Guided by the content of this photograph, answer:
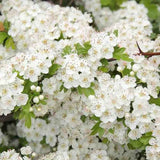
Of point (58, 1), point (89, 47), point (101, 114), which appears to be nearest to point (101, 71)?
point (89, 47)

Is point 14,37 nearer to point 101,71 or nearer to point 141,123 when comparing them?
point 101,71

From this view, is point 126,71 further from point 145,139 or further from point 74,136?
point 74,136

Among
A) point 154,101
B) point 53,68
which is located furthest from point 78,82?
point 154,101

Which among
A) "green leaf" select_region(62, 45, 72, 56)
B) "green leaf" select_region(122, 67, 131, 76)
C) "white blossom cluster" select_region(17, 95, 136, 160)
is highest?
"green leaf" select_region(62, 45, 72, 56)

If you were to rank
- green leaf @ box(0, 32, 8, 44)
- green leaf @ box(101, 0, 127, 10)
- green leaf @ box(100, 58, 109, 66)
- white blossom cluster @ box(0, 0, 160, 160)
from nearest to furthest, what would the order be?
white blossom cluster @ box(0, 0, 160, 160) → green leaf @ box(100, 58, 109, 66) → green leaf @ box(0, 32, 8, 44) → green leaf @ box(101, 0, 127, 10)

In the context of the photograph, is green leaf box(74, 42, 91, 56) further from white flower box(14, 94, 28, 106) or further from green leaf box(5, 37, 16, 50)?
green leaf box(5, 37, 16, 50)

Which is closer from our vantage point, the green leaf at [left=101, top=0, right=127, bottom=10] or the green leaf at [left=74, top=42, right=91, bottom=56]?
the green leaf at [left=74, top=42, right=91, bottom=56]

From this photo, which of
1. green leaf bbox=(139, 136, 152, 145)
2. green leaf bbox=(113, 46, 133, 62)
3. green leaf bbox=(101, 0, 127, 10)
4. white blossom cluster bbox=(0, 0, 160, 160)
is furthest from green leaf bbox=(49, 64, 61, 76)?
green leaf bbox=(101, 0, 127, 10)

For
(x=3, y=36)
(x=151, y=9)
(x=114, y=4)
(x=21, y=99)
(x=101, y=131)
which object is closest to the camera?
(x=21, y=99)

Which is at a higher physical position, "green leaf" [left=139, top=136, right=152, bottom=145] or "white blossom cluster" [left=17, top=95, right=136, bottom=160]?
"green leaf" [left=139, top=136, right=152, bottom=145]
